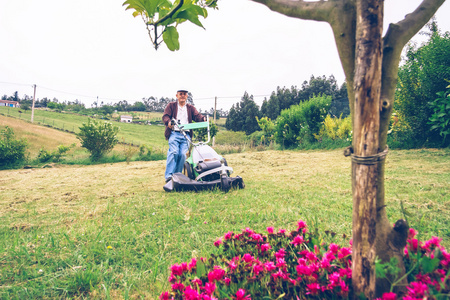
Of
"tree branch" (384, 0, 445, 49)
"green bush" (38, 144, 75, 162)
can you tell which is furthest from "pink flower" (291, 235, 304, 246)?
"green bush" (38, 144, 75, 162)

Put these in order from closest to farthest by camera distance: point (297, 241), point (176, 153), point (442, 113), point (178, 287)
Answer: point (178, 287) → point (297, 241) → point (176, 153) → point (442, 113)

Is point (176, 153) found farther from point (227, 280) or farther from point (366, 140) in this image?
point (366, 140)

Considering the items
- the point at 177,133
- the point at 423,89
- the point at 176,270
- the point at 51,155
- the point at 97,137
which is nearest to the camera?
the point at 176,270

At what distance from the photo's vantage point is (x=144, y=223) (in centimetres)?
262

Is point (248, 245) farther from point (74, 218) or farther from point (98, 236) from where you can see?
point (74, 218)

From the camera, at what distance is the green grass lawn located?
1537mm

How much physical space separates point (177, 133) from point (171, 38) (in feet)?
13.2

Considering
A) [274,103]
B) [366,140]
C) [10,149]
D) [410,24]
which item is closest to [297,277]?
[366,140]

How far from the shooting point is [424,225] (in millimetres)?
2027

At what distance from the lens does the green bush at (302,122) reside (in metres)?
12.7

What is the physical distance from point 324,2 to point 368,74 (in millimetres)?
374

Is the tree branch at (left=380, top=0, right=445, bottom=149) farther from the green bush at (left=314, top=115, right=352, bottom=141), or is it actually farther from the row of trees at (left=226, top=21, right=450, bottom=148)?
the green bush at (left=314, top=115, right=352, bottom=141)

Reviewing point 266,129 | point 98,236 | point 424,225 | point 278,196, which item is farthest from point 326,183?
point 266,129

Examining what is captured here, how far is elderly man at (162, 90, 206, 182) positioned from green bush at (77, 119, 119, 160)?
7596 millimetres
